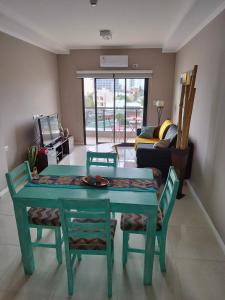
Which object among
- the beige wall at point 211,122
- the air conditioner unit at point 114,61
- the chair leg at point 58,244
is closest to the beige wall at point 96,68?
the air conditioner unit at point 114,61

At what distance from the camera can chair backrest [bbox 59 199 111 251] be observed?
1.43 metres

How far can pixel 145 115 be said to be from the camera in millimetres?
5930

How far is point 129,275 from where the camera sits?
1.88 m

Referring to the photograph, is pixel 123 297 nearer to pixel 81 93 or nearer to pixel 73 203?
pixel 73 203

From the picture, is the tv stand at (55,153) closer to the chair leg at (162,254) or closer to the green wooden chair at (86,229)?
the green wooden chair at (86,229)

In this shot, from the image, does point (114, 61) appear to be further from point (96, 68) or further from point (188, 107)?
point (188, 107)

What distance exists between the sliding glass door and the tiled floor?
422 centimetres

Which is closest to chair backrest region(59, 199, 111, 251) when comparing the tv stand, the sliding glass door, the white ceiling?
the white ceiling

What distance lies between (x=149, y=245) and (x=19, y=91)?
3515 mm

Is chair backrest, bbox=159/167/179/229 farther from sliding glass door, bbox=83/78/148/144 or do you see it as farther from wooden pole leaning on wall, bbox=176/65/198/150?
sliding glass door, bbox=83/78/148/144

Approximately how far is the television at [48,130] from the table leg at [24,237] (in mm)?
2700

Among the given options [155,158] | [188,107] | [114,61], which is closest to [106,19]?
[188,107]

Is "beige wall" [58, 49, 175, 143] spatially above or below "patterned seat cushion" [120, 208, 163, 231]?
above

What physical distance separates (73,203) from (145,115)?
484 centimetres
